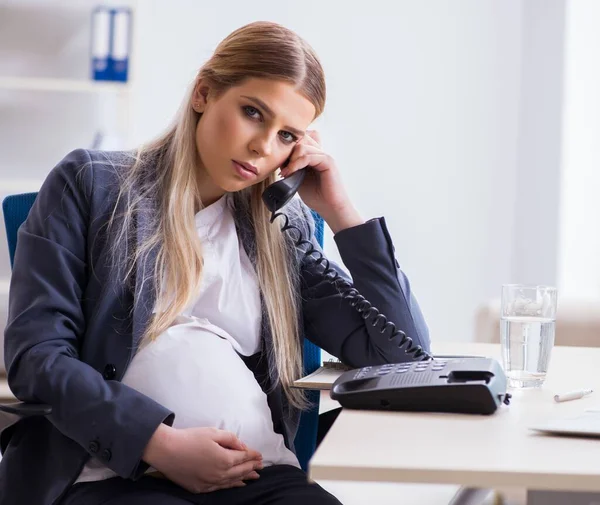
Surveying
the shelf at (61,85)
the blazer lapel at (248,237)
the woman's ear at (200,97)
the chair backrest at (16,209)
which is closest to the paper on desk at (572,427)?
the blazer lapel at (248,237)

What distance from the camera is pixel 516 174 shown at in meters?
4.04

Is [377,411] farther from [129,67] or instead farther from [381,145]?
[381,145]

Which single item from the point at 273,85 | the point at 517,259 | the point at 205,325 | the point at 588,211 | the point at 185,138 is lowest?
the point at 517,259

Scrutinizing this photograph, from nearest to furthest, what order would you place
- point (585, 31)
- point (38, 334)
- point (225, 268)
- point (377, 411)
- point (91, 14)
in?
point (377, 411)
point (38, 334)
point (225, 268)
point (91, 14)
point (585, 31)

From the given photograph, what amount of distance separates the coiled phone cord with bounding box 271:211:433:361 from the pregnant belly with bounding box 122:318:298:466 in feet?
0.92

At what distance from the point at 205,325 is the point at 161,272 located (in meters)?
0.12

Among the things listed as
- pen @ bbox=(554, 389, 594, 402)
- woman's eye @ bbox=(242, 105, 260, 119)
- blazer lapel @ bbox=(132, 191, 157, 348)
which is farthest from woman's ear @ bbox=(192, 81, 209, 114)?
pen @ bbox=(554, 389, 594, 402)

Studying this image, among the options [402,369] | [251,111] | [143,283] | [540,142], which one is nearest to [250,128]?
[251,111]

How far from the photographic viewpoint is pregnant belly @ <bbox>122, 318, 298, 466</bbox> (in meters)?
1.35

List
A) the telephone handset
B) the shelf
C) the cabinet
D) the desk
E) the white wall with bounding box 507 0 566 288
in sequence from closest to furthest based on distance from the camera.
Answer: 1. the desk
2. the telephone handset
3. the shelf
4. the cabinet
5. the white wall with bounding box 507 0 566 288

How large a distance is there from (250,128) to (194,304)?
33 cm

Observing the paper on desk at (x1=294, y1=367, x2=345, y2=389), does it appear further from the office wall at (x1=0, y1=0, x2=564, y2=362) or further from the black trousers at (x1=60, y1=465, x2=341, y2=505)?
the office wall at (x1=0, y1=0, x2=564, y2=362)

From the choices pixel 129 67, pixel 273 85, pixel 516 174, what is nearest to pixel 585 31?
pixel 516 174

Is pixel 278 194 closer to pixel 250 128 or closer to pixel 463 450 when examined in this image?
pixel 250 128
